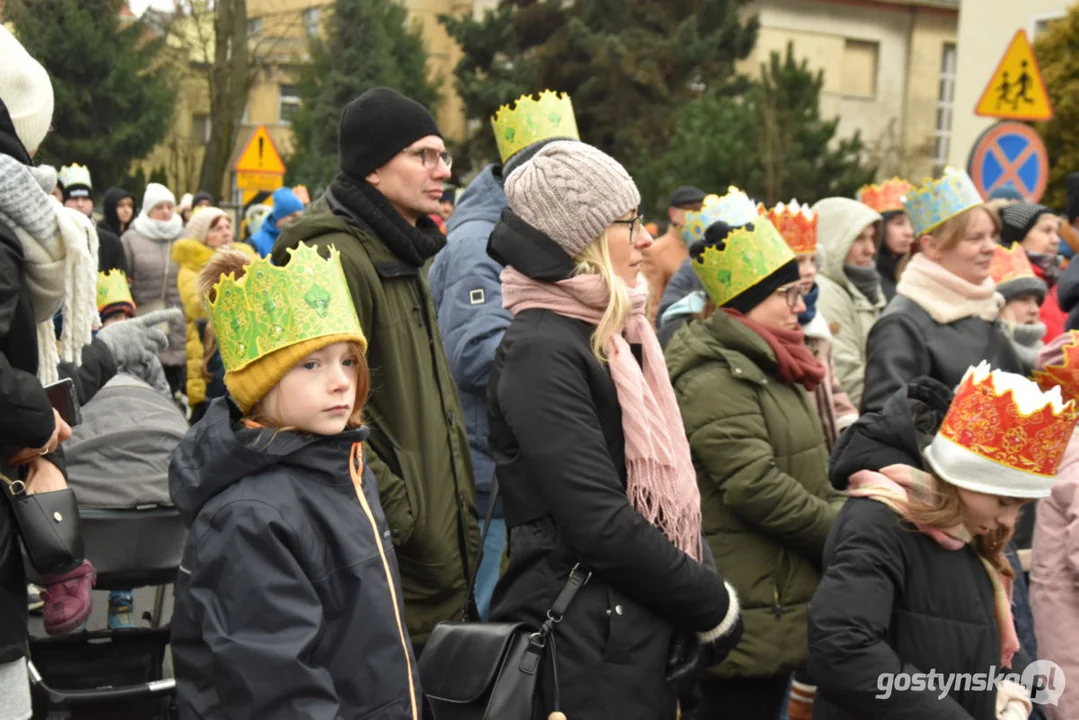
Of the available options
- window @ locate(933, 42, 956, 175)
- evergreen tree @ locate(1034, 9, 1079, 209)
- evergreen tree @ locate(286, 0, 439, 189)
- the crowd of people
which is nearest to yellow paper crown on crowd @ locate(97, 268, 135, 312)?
the crowd of people

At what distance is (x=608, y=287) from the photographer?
382 cm

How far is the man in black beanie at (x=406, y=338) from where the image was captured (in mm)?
4426

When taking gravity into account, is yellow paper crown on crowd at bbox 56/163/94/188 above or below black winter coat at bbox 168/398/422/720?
below

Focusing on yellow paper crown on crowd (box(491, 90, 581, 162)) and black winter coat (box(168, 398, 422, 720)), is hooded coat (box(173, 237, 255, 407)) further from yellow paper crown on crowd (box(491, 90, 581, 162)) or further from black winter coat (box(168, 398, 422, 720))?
black winter coat (box(168, 398, 422, 720))

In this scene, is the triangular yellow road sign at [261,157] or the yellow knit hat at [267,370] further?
the triangular yellow road sign at [261,157]

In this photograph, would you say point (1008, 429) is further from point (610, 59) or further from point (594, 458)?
point (610, 59)

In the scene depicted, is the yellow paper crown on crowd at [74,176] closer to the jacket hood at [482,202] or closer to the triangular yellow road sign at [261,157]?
the triangular yellow road sign at [261,157]

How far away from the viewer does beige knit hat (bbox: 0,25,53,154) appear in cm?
384

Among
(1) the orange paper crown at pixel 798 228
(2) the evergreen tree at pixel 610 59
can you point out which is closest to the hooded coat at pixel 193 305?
(1) the orange paper crown at pixel 798 228

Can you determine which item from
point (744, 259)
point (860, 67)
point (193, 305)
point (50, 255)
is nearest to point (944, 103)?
point (860, 67)

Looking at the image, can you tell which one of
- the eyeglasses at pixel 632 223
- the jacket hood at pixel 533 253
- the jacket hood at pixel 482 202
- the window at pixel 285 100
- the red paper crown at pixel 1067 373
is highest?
the eyeglasses at pixel 632 223

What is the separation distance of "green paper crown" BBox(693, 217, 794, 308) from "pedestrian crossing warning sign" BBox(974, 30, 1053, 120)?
6.54 metres

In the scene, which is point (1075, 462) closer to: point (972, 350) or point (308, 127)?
point (972, 350)

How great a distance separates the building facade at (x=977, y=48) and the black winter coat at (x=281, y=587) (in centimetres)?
2512
